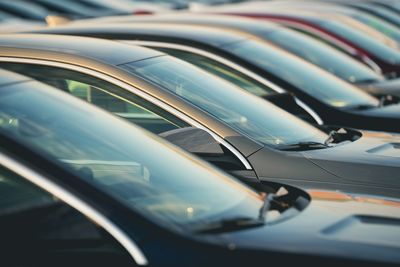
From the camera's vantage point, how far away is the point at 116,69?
17.2 ft

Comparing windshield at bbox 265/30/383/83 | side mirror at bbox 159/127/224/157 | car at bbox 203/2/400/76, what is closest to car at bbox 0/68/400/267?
side mirror at bbox 159/127/224/157

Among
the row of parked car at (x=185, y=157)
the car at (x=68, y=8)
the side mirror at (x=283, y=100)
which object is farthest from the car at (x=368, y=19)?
the side mirror at (x=283, y=100)

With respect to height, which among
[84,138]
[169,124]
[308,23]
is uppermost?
[308,23]

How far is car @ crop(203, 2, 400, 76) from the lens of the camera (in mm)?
11867

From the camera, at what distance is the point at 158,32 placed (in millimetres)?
7453

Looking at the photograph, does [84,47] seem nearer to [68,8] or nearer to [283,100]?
[283,100]

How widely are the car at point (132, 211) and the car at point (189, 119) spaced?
0.93 m

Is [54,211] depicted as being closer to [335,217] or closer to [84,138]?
[84,138]

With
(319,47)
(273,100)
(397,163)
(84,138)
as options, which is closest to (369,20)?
(319,47)

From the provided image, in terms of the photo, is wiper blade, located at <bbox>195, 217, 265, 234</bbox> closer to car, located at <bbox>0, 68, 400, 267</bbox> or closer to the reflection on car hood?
car, located at <bbox>0, 68, 400, 267</bbox>

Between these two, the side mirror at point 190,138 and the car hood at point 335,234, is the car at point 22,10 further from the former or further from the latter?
the car hood at point 335,234

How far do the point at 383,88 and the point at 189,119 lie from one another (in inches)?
178

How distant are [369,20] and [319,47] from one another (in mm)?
5267

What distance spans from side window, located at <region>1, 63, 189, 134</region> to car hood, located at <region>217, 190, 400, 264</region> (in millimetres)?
1501
